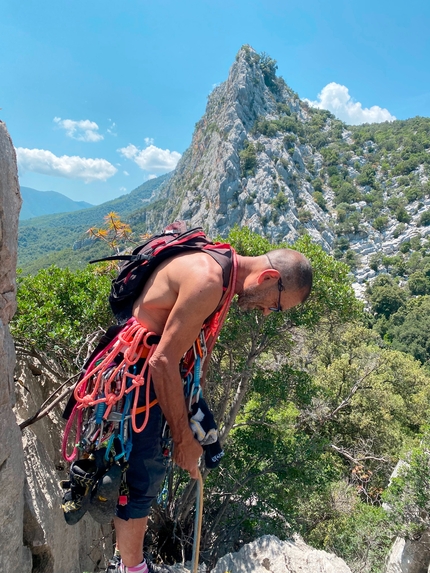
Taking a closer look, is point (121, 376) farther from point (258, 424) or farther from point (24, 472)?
point (258, 424)

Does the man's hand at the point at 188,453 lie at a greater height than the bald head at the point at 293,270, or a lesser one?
lesser

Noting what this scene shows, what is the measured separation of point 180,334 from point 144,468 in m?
1.06

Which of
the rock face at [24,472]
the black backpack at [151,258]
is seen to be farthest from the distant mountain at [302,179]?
the black backpack at [151,258]

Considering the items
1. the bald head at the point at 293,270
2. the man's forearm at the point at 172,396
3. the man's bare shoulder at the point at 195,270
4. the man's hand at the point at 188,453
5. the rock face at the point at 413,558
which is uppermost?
the man's bare shoulder at the point at 195,270

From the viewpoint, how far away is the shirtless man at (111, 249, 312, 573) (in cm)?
189

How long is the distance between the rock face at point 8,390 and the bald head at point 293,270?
5.29 feet

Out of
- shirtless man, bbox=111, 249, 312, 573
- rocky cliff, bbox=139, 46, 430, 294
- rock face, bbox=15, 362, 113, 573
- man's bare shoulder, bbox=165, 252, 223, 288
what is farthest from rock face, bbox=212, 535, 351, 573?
rocky cliff, bbox=139, 46, 430, 294

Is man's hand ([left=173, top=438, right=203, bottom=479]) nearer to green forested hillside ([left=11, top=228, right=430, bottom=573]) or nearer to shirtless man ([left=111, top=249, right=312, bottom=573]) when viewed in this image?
shirtless man ([left=111, top=249, right=312, bottom=573])

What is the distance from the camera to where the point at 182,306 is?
6.14 ft

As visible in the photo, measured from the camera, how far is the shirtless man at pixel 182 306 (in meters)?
1.89

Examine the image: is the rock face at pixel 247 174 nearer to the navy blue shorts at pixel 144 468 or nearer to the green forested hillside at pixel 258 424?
the green forested hillside at pixel 258 424

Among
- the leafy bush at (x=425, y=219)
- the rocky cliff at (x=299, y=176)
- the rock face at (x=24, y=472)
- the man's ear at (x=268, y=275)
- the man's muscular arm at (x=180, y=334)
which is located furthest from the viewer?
the rocky cliff at (x=299, y=176)

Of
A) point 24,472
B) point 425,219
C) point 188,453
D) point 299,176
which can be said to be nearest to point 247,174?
point 299,176

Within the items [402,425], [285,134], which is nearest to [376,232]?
[285,134]
